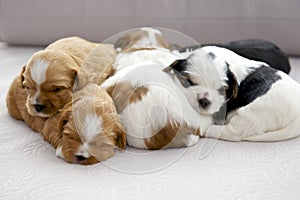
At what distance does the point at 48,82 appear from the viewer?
144 cm

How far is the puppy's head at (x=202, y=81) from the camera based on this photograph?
1449 millimetres

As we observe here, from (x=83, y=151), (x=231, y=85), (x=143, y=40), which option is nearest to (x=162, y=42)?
(x=143, y=40)

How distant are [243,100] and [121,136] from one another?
0.48 meters

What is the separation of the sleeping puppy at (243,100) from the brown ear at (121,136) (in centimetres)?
26

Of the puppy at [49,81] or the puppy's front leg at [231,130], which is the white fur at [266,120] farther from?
the puppy at [49,81]

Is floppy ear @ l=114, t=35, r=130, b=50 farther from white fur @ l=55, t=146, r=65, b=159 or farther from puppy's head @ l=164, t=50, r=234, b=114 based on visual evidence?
white fur @ l=55, t=146, r=65, b=159

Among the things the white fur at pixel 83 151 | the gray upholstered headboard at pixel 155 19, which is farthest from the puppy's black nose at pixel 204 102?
the gray upholstered headboard at pixel 155 19

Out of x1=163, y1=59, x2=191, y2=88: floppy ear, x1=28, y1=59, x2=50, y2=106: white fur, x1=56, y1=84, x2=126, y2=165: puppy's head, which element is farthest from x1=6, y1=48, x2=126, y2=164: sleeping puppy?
x1=163, y1=59, x2=191, y2=88: floppy ear

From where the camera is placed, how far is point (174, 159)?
4.55ft

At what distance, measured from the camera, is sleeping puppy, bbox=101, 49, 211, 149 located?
1414mm

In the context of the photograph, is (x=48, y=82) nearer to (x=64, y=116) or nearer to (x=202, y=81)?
(x=64, y=116)

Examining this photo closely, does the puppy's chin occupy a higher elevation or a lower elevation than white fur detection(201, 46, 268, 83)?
lower

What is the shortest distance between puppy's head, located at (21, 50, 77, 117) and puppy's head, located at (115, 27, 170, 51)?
320 mm

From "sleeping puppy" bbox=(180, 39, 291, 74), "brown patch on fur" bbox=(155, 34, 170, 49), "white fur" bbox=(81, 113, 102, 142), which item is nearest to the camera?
"white fur" bbox=(81, 113, 102, 142)
